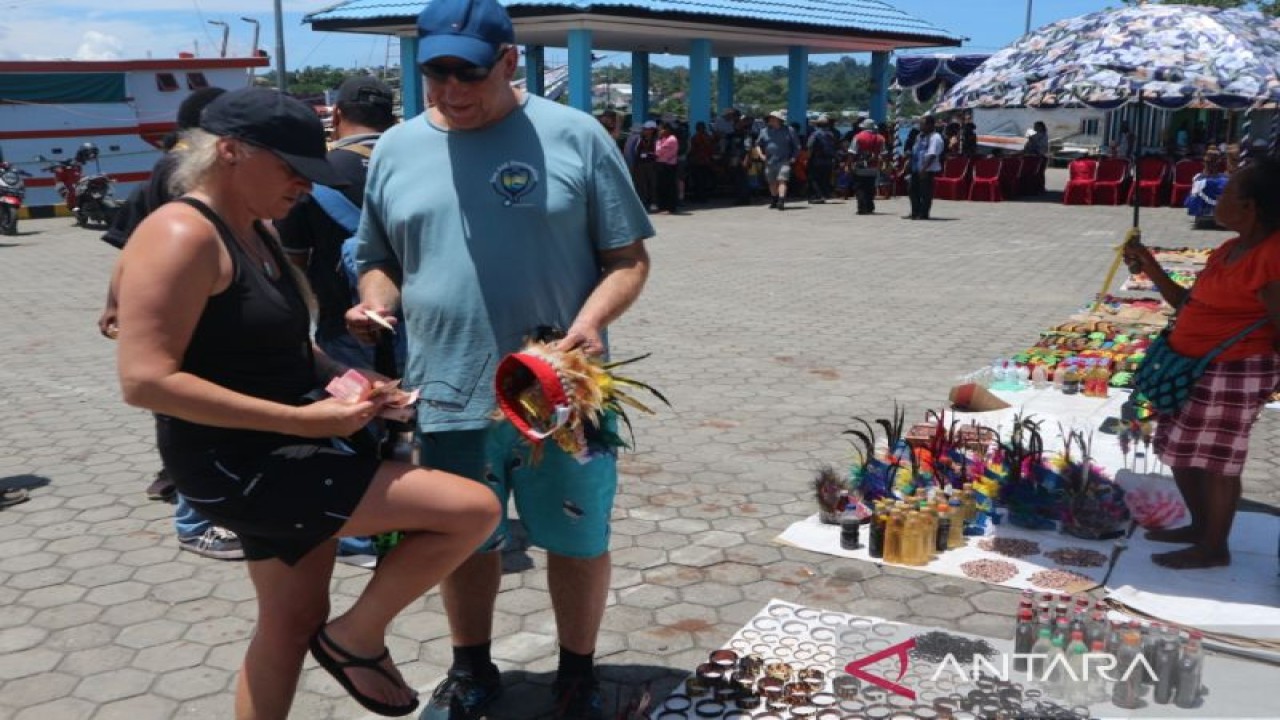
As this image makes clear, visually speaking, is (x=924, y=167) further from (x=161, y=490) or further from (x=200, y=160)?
(x=200, y=160)

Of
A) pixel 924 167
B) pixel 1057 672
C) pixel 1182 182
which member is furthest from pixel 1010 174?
pixel 1057 672

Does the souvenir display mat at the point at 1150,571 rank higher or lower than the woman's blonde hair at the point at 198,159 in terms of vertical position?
A: lower

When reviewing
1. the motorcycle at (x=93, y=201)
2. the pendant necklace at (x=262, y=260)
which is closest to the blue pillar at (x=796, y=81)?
the motorcycle at (x=93, y=201)

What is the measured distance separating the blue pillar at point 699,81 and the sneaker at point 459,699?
19739mm

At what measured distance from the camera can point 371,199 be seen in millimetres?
3068

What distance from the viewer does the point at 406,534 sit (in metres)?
2.64

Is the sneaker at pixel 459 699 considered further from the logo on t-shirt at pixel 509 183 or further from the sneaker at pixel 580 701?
the logo on t-shirt at pixel 509 183

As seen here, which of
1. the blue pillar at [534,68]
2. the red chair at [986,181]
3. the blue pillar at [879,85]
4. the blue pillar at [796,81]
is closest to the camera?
the red chair at [986,181]

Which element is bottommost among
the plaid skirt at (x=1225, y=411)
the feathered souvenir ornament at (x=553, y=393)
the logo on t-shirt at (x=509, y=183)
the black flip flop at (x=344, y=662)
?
the black flip flop at (x=344, y=662)

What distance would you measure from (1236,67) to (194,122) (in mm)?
4432

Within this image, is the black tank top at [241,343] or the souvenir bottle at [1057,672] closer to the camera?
the black tank top at [241,343]

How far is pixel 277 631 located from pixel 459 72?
1.48 meters

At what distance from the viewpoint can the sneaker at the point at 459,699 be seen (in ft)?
10.6

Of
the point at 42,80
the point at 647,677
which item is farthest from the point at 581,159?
the point at 42,80
